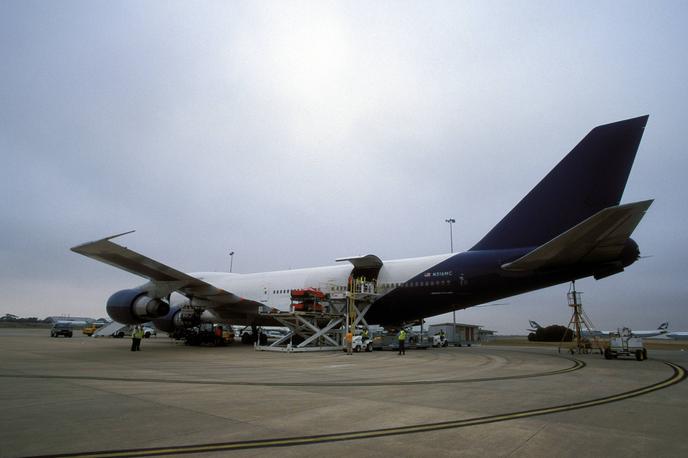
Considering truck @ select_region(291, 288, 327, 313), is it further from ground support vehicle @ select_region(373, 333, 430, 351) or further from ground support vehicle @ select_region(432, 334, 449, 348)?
ground support vehicle @ select_region(432, 334, 449, 348)

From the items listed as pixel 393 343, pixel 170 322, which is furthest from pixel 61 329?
pixel 393 343

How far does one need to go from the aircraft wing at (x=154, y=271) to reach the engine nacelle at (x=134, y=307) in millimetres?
646

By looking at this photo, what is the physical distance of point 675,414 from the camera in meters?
5.68

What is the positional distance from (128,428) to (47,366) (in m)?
8.31

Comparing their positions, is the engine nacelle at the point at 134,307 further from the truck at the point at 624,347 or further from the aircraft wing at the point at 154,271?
the truck at the point at 624,347

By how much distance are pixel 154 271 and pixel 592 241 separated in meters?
16.8

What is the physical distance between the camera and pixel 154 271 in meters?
18.7

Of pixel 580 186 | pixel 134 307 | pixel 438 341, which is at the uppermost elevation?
pixel 580 186

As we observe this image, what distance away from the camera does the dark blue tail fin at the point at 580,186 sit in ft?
45.7

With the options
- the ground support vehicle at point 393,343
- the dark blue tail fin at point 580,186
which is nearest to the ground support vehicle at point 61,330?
A: the ground support vehicle at point 393,343

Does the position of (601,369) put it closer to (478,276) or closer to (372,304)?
(478,276)

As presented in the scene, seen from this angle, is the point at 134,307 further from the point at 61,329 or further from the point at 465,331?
the point at 465,331

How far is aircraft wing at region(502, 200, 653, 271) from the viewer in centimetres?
1088

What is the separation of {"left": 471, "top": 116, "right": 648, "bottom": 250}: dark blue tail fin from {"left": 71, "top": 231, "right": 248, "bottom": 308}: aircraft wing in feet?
45.5
